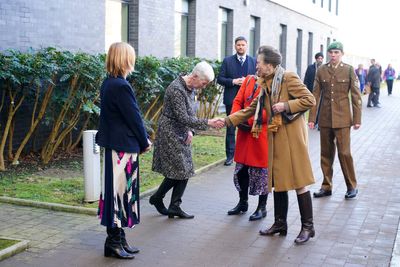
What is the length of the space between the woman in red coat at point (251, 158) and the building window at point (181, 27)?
956cm

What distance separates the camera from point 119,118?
5.31 meters

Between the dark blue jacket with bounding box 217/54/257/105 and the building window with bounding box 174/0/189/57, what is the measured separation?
20.7ft

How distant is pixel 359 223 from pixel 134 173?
2.78 metres

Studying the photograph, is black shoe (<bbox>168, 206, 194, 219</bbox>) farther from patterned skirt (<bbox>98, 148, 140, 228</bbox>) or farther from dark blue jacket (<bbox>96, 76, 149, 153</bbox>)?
dark blue jacket (<bbox>96, 76, 149, 153</bbox>)

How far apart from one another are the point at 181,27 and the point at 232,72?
23.7ft

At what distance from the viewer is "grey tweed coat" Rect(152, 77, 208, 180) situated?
21.3ft

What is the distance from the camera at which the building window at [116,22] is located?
1327 centimetres

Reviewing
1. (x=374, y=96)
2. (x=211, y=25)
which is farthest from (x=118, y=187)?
(x=374, y=96)

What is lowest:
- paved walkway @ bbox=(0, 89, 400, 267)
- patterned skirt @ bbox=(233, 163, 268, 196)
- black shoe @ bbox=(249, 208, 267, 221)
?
paved walkway @ bbox=(0, 89, 400, 267)

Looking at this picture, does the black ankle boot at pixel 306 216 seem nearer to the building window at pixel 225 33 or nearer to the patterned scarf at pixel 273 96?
the patterned scarf at pixel 273 96

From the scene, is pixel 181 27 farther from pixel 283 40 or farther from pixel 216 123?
pixel 216 123

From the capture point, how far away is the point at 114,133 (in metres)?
5.29

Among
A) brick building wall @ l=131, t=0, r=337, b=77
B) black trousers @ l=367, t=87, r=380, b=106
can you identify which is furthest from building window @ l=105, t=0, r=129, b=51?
black trousers @ l=367, t=87, r=380, b=106

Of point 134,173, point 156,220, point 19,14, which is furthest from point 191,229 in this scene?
point 19,14
